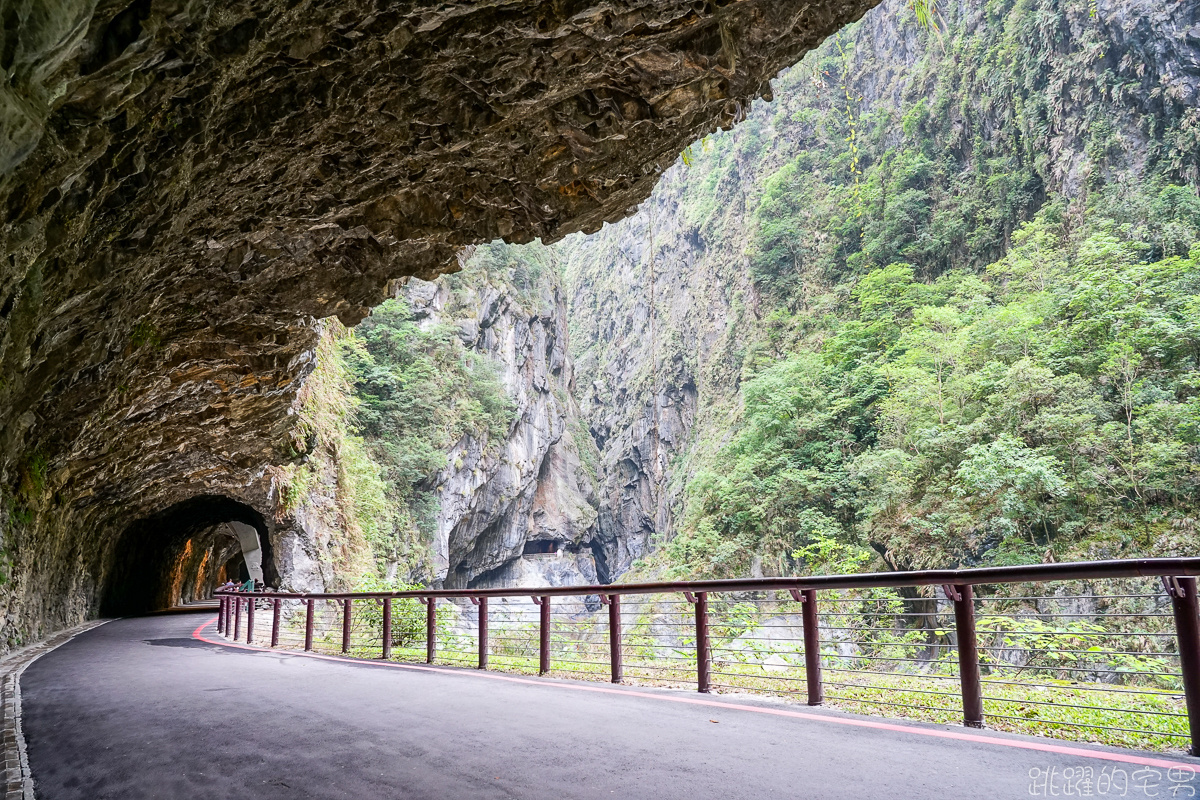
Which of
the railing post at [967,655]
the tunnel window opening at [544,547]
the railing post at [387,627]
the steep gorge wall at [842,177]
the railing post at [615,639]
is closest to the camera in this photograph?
the railing post at [967,655]

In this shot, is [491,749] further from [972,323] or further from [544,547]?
[544,547]

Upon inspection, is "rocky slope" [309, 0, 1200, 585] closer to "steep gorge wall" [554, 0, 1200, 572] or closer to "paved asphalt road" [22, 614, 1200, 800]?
"steep gorge wall" [554, 0, 1200, 572]

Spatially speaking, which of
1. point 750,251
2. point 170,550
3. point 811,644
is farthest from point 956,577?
point 750,251

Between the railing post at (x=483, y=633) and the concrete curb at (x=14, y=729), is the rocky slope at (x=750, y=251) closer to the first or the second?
the railing post at (x=483, y=633)

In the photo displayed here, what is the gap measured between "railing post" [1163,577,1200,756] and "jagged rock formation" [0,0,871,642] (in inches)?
179

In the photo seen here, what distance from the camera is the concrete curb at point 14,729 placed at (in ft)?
11.9

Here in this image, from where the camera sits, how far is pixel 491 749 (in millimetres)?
4172

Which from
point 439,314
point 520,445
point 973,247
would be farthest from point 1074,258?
point 520,445

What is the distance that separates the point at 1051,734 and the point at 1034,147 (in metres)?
30.9

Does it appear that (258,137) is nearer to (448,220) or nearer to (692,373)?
(448,220)

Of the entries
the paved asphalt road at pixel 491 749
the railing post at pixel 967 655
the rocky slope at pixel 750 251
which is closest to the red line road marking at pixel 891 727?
the paved asphalt road at pixel 491 749

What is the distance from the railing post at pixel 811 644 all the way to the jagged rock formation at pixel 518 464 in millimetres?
29999

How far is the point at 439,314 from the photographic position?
38.0 meters

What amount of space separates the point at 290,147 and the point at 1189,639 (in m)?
6.64
